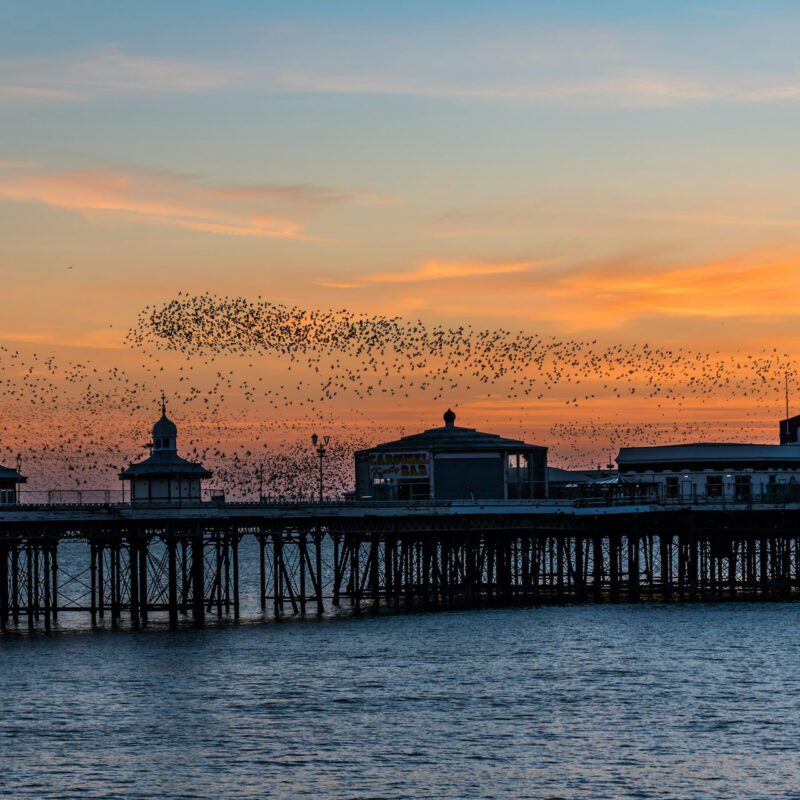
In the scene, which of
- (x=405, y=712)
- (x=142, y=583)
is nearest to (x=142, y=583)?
(x=142, y=583)

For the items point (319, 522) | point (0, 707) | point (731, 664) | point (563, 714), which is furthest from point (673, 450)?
point (0, 707)

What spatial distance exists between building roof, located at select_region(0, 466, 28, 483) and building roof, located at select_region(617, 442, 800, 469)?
124 ft

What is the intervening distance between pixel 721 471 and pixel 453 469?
1735 cm

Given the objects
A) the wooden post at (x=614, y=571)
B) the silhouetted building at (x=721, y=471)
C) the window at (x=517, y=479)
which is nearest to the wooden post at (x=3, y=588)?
the window at (x=517, y=479)

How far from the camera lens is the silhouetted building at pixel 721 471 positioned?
107 m

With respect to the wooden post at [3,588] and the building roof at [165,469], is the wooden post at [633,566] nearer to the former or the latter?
the building roof at [165,469]

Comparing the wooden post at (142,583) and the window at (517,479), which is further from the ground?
the window at (517,479)

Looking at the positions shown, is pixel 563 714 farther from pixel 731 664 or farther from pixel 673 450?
pixel 673 450

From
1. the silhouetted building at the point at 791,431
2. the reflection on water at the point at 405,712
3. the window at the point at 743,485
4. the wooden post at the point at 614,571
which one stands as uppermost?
the silhouetted building at the point at 791,431

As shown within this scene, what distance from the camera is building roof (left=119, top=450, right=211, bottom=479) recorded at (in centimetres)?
9325

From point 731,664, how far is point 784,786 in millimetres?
25179

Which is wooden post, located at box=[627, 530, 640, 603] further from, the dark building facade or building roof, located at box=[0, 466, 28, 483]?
building roof, located at box=[0, 466, 28, 483]

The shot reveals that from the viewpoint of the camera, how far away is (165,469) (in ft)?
306

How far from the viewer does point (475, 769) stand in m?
51.6
